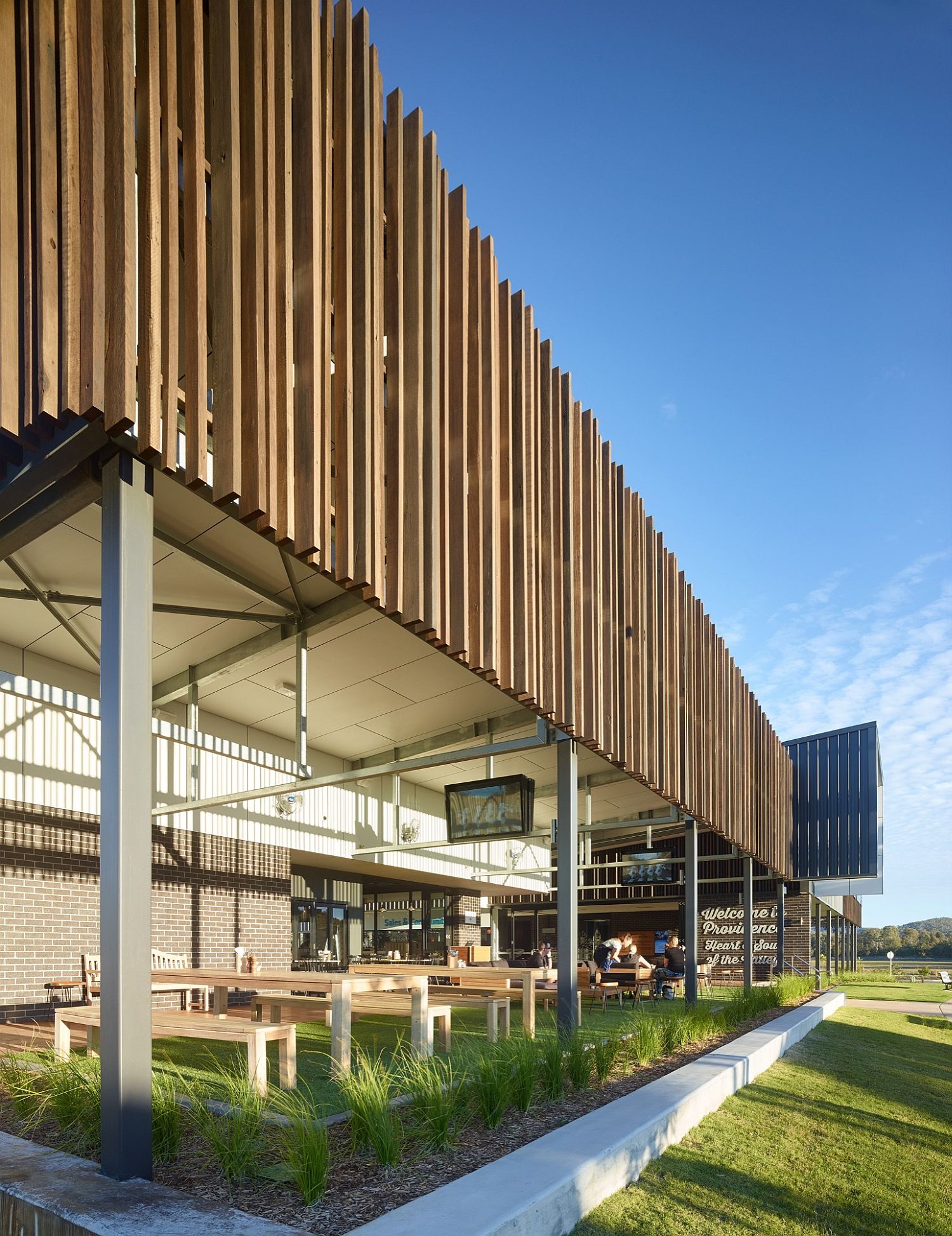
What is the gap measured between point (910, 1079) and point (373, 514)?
9.37 metres

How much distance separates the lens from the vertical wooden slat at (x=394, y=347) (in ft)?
23.2

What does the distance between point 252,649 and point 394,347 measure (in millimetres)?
4989

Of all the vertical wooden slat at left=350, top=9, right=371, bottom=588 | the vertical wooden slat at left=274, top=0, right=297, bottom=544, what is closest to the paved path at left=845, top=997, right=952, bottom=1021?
the vertical wooden slat at left=350, top=9, right=371, bottom=588

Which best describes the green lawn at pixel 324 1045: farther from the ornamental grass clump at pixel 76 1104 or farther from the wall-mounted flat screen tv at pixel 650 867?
the wall-mounted flat screen tv at pixel 650 867

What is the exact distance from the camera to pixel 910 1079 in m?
11.3

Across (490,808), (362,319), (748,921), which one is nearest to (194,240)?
(362,319)

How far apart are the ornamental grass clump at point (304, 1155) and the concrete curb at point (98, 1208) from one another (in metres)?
0.38

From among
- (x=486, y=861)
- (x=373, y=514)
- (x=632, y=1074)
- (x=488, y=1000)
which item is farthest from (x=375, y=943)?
(x=373, y=514)

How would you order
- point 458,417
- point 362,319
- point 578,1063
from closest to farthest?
point 362,319 → point 578,1063 → point 458,417

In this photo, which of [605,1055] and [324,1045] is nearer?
[605,1055]

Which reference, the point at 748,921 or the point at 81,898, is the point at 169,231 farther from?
the point at 748,921

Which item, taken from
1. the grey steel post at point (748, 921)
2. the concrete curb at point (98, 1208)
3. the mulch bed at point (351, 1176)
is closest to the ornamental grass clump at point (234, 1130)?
the mulch bed at point (351, 1176)

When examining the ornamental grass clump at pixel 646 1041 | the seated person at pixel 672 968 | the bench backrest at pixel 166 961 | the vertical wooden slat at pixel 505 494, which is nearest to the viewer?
the vertical wooden slat at pixel 505 494

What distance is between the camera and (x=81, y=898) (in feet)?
41.1
